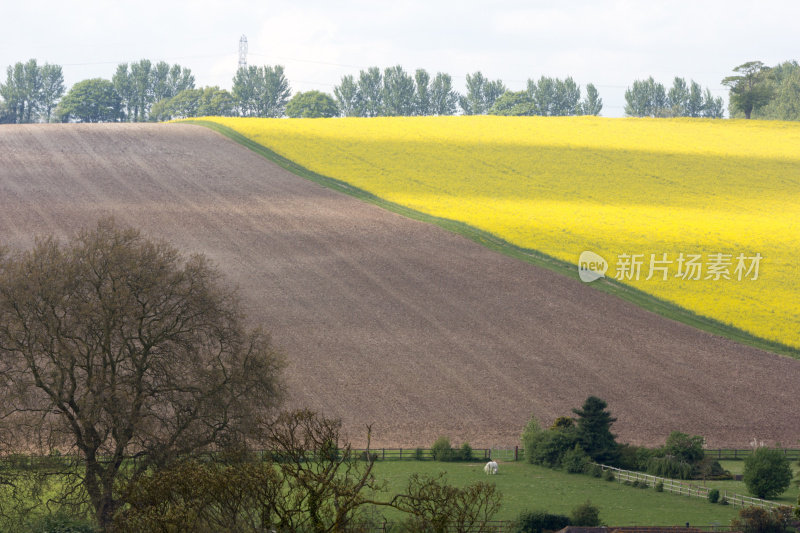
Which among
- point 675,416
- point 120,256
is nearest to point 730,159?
point 675,416

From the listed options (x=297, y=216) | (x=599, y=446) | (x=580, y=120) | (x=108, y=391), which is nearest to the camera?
(x=108, y=391)

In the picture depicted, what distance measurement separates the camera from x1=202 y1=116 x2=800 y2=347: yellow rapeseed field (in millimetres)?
69562

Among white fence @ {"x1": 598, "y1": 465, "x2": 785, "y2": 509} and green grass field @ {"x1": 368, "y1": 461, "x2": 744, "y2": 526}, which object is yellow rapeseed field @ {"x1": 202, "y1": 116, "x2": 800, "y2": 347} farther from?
→ green grass field @ {"x1": 368, "y1": 461, "x2": 744, "y2": 526}

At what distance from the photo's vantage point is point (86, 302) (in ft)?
110

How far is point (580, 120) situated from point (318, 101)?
64.9 metres

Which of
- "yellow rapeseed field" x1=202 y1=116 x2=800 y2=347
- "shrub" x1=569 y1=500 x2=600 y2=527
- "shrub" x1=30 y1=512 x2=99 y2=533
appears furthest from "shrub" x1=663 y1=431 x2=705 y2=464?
"shrub" x1=30 y1=512 x2=99 y2=533

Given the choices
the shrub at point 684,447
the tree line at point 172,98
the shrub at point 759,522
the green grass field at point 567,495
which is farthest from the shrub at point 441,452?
the tree line at point 172,98

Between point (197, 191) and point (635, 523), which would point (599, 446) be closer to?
point (635, 523)

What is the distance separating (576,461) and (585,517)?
13.1 metres

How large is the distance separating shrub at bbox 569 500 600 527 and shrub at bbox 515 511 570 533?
339 mm

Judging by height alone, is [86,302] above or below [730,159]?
below

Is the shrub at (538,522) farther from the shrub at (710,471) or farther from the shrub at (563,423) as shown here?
the shrub at (563,423)

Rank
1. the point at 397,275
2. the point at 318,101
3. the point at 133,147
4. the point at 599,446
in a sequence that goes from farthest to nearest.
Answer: the point at 318,101 < the point at 133,147 < the point at 397,275 < the point at 599,446

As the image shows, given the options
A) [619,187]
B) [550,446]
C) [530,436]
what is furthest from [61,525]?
[619,187]
